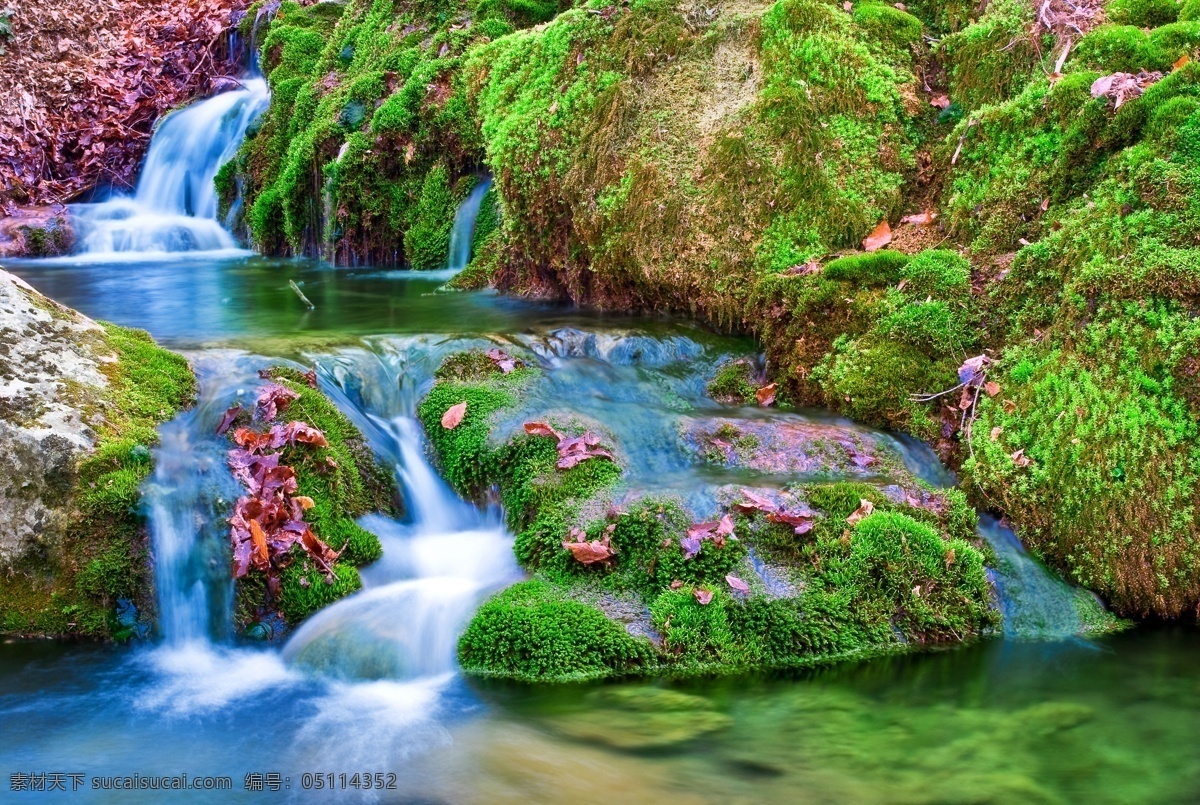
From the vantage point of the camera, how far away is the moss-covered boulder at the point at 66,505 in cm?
465

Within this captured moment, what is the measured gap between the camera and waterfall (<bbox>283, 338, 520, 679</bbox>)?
177 inches

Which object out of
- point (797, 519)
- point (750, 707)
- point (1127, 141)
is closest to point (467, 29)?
point (1127, 141)

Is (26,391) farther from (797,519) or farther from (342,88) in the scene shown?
(342,88)

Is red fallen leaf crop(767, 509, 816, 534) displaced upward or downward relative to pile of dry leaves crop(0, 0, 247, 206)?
downward

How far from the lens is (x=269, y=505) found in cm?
489

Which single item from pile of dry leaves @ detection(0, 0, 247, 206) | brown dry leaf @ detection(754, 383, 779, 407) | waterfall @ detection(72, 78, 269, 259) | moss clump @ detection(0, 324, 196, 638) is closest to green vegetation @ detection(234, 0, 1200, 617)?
brown dry leaf @ detection(754, 383, 779, 407)

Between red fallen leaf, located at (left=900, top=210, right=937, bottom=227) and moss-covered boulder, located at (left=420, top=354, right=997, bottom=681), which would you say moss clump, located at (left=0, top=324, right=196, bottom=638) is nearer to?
moss-covered boulder, located at (left=420, top=354, right=997, bottom=681)

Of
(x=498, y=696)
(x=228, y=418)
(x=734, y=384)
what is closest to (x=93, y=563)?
(x=228, y=418)

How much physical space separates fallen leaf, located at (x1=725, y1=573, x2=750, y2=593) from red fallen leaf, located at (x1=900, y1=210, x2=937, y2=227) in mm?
3498

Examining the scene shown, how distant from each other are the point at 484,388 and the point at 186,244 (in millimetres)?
8925

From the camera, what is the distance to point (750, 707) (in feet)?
13.4

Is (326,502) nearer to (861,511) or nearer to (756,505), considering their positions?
(756,505)

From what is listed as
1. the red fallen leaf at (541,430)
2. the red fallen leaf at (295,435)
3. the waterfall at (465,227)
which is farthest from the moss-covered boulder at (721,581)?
the waterfall at (465,227)

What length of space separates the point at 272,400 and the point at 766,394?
3167 millimetres
